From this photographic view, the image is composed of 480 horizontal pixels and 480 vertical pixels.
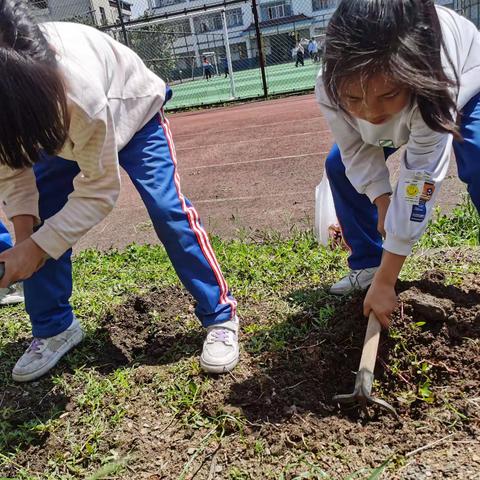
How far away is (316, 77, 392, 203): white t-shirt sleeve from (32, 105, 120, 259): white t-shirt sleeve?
812 millimetres

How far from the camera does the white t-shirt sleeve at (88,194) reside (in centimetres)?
166

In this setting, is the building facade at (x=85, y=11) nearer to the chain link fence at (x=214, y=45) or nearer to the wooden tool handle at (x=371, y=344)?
the chain link fence at (x=214, y=45)


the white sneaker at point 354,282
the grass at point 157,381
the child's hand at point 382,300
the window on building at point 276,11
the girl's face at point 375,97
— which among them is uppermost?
the girl's face at point 375,97

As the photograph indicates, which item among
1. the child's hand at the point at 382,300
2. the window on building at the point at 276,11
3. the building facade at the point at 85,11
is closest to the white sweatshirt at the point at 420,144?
the child's hand at the point at 382,300

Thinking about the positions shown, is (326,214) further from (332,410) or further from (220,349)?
→ (332,410)

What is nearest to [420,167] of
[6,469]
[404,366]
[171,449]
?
[404,366]

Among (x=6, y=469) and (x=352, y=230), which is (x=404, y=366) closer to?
(x=352, y=230)

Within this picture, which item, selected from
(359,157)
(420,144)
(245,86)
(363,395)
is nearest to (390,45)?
(420,144)

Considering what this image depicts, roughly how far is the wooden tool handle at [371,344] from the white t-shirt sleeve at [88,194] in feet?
3.16

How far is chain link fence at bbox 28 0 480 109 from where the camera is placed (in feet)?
40.5

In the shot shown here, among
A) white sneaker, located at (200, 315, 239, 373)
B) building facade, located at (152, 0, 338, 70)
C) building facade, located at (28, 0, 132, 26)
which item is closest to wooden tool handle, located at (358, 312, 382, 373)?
white sneaker, located at (200, 315, 239, 373)

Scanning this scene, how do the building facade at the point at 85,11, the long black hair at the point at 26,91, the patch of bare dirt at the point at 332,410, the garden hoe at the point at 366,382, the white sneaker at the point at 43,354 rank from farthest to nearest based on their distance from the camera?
the building facade at the point at 85,11 → the white sneaker at the point at 43,354 → the garden hoe at the point at 366,382 → the patch of bare dirt at the point at 332,410 → the long black hair at the point at 26,91

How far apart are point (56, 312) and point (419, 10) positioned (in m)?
1.77

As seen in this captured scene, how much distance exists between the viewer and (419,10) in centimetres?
139
